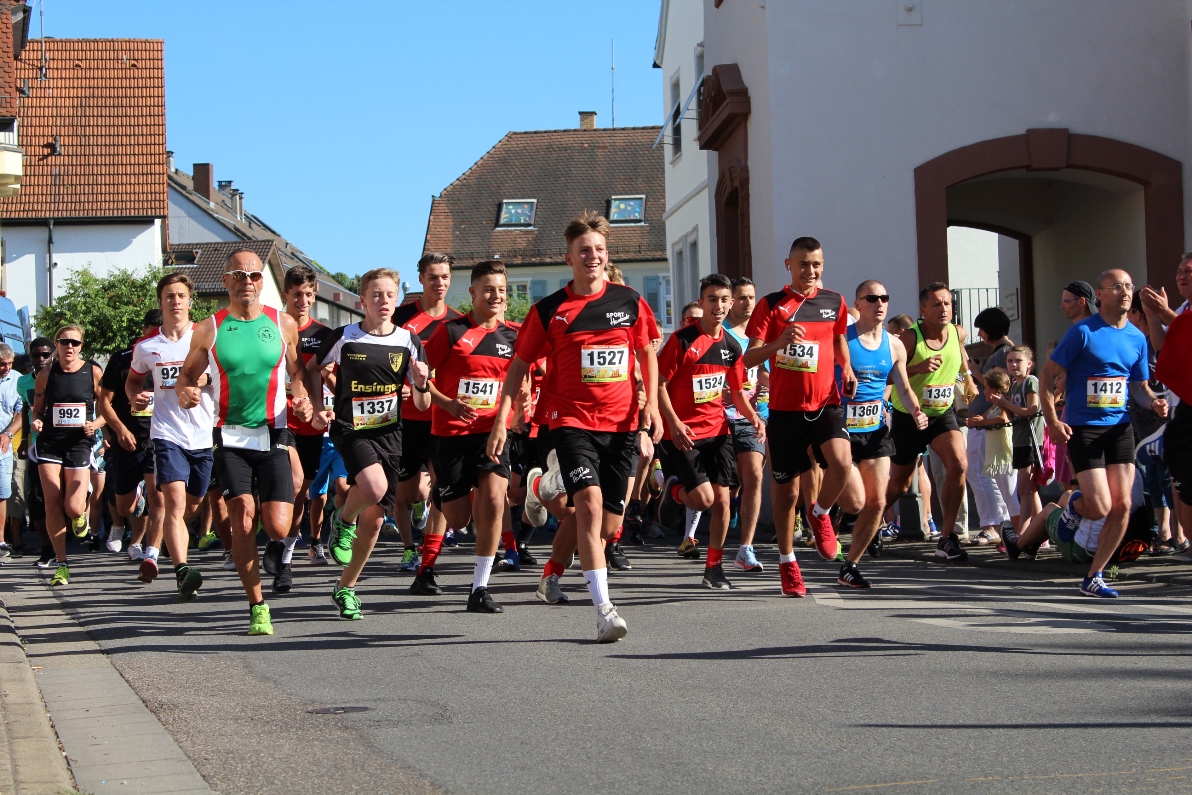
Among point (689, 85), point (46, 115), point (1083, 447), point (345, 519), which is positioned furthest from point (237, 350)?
point (46, 115)

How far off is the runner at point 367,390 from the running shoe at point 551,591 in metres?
1.22

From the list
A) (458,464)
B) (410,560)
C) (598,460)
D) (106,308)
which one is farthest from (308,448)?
(106,308)

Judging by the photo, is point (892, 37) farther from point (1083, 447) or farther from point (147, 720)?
point (147, 720)

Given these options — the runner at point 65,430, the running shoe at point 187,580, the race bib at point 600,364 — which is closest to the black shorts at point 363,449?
the race bib at point 600,364

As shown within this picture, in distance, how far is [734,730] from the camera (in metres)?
5.46

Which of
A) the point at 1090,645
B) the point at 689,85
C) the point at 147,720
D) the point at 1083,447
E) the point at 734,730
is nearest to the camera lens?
the point at 734,730

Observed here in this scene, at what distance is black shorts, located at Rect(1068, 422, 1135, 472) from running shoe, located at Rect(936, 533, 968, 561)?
311cm

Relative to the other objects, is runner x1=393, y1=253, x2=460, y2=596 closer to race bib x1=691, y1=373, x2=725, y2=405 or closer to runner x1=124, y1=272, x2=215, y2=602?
runner x1=124, y1=272, x2=215, y2=602

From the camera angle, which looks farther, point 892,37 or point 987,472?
point 892,37

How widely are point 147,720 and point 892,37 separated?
14655mm

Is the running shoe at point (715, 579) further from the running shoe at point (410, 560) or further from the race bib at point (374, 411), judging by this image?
the running shoe at point (410, 560)

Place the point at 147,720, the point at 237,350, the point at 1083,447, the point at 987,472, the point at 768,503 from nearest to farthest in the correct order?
the point at 147,720, the point at 237,350, the point at 1083,447, the point at 987,472, the point at 768,503

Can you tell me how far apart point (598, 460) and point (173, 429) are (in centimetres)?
367

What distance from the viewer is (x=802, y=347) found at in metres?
9.85
